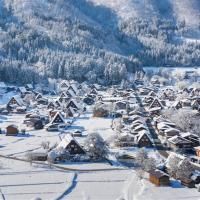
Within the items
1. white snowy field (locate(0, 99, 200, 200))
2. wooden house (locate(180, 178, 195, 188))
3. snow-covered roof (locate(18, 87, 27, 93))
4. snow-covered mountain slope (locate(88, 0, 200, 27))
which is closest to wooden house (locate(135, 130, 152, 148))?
white snowy field (locate(0, 99, 200, 200))

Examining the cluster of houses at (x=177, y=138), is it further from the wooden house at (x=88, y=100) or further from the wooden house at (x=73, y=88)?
the wooden house at (x=73, y=88)

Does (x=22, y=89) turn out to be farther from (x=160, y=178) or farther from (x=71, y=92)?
(x=160, y=178)

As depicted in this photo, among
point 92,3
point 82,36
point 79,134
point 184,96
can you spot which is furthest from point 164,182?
point 92,3

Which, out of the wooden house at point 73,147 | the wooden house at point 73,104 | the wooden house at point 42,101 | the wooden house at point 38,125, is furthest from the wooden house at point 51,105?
the wooden house at point 73,147

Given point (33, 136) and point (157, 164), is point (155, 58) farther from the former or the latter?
point (157, 164)

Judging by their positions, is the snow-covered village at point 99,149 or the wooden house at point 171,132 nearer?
the snow-covered village at point 99,149

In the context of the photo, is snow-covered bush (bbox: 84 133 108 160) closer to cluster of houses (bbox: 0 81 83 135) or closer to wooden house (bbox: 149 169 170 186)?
wooden house (bbox: 149 169 170 186)
